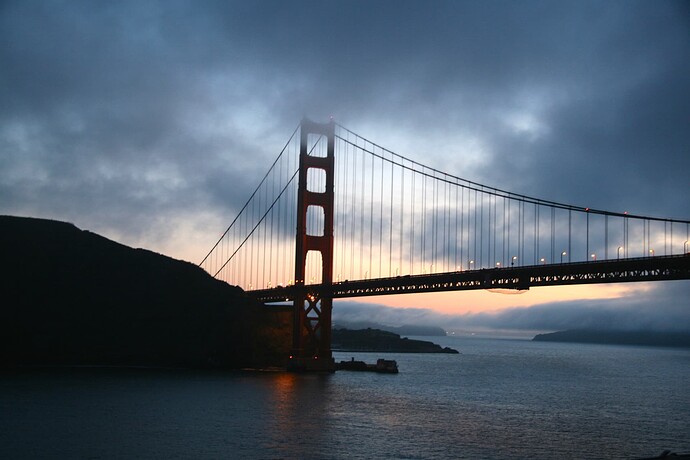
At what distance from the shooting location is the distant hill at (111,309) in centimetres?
7962

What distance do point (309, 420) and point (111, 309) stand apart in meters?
51.7

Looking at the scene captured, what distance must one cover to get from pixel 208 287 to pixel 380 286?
31328mm

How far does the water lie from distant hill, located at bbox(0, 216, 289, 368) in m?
11.8

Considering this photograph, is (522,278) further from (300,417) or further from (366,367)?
(366,367)

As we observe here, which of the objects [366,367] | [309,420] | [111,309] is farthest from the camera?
[366,367]

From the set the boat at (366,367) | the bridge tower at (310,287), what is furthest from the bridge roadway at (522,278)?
the boat at (366,367)

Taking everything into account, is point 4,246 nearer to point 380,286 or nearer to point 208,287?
point 208,287

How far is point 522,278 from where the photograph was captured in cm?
5784

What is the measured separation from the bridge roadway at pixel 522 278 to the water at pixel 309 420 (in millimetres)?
9124

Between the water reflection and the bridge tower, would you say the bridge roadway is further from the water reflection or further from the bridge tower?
the water reflection

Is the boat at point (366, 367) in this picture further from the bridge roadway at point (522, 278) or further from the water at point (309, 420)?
the water at point (309, 420)

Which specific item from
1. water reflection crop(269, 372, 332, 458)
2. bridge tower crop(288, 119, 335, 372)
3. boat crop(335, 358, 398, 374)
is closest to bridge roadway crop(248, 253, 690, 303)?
bridge tower crop(288, 119, 335, 372)

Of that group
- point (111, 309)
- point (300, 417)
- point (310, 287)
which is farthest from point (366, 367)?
point (300, 417)

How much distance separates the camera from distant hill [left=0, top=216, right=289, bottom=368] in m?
79.6
